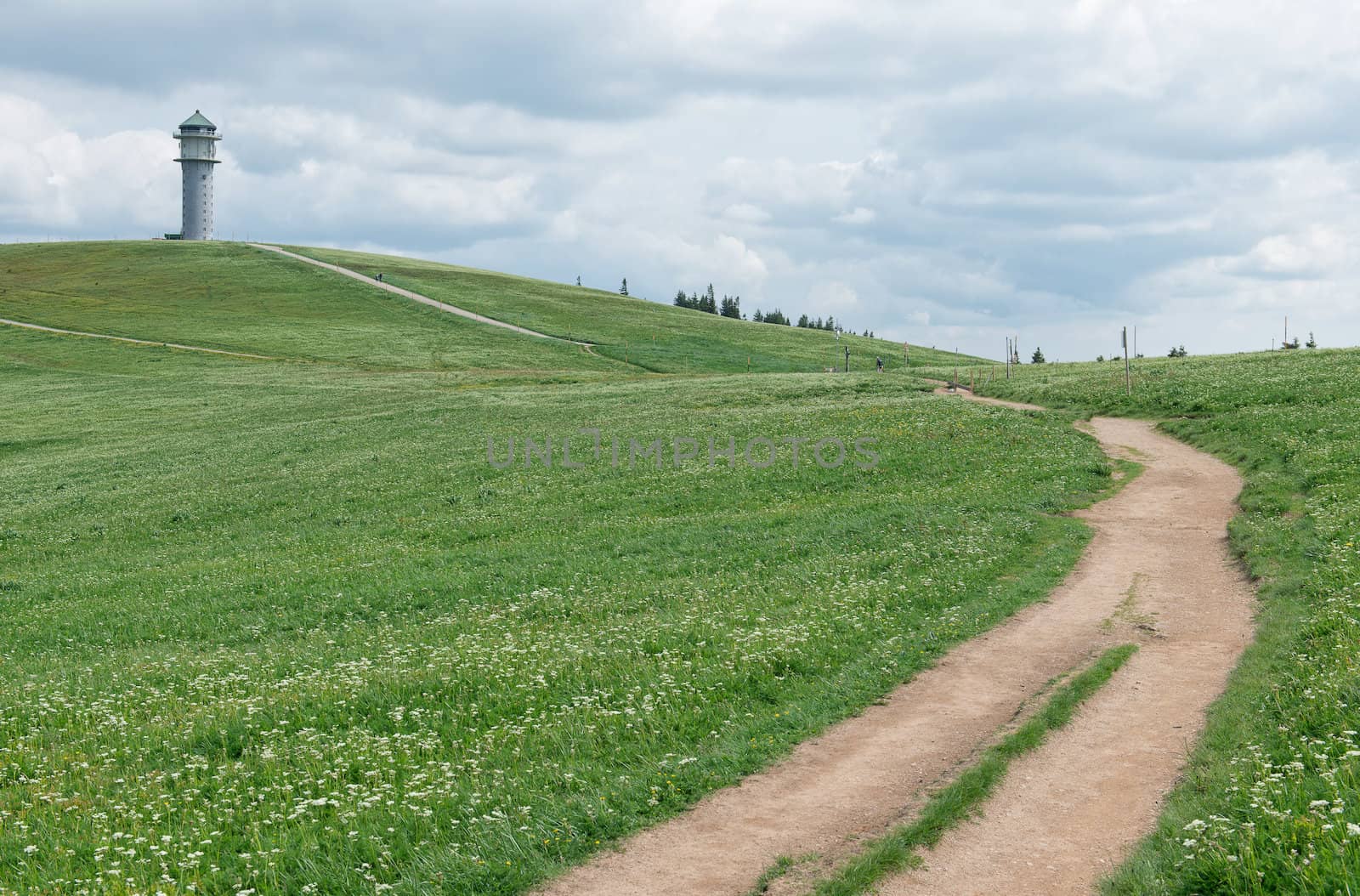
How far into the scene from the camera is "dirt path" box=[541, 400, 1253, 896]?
9.50 m

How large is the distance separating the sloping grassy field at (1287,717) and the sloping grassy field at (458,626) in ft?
13.5

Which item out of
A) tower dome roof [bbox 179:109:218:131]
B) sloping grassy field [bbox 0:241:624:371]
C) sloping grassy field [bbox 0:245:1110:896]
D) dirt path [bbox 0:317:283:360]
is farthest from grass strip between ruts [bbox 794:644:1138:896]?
tower dome roof [bbox 179:109:218:131]

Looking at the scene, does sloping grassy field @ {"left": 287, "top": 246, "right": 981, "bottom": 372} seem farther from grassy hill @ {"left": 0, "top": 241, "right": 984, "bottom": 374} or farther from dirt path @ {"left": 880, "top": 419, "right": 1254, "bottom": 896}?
dirt path @ {"left": 880, "top": 419, "right": 1254, "bottom": 896}

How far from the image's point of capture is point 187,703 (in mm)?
15141

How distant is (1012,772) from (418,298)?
13951 centimetres

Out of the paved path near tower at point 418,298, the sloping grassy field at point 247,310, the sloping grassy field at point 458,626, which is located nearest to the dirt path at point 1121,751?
the sloping grassy field at point 458,626

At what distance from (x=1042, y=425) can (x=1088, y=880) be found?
33.2m

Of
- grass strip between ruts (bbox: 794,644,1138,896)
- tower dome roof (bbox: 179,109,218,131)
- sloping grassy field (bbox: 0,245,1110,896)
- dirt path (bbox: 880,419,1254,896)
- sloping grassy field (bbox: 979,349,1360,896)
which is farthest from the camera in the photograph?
tower dome roof (bbox: 179,109,218,131)

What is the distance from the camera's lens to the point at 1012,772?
37.4 feet

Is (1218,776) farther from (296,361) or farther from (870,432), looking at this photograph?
(296,361)

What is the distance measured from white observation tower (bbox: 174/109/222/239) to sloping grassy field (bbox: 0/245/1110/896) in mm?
160855

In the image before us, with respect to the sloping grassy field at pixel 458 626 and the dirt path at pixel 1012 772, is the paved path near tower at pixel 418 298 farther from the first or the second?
the dirt path at pixel 1012 772

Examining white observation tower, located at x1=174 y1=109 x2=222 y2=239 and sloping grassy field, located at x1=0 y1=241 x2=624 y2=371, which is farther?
white observation tower, located at x1=174 y1=109 x2=222 y2=239

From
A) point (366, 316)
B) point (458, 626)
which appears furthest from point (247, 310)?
point (458, 626)
